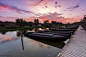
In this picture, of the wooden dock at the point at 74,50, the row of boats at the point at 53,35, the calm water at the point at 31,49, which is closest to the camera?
the wooden dock at the point at 74,50

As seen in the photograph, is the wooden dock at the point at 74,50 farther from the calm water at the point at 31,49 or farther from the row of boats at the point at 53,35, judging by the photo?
the row of boats at the point at 53,35

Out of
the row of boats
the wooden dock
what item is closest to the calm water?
the row of boats

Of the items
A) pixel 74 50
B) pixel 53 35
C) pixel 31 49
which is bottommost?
pixel 31 49

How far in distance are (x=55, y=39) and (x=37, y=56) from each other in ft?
22.7

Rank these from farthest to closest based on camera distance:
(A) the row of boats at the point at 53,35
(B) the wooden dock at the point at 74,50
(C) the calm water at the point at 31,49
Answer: (A) the row of boats at the point at 53,35, (C) the calm water at the point at 31,49, (B) the wooden dock at the point at 74,50

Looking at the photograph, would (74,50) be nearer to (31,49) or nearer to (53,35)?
(31,49)

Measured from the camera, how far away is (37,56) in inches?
269

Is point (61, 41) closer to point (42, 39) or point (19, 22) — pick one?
point (42, 39)

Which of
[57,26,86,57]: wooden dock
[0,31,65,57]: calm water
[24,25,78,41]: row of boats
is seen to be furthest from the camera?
[24,25,78,41]: row of boats

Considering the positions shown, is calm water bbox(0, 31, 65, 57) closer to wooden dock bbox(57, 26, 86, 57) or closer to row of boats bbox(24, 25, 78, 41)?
row of boats bbox(24, 25, 78, 41)

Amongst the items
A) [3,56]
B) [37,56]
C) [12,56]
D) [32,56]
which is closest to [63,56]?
[37,56]

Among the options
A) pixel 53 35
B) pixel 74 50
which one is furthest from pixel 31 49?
pixel 53 35

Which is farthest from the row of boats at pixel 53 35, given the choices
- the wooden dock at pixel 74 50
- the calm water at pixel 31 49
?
the wooden dock at pixel 74 50

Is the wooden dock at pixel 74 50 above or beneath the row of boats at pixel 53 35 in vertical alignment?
beneath
